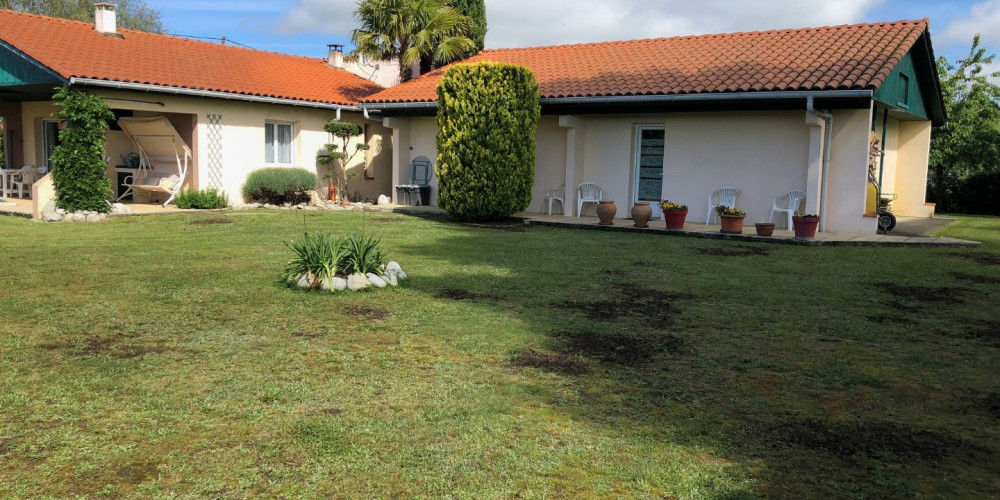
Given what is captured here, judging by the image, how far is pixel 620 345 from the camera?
5.78 metres

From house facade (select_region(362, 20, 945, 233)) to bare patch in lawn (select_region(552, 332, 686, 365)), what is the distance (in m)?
9.29

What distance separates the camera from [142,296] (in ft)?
23.5

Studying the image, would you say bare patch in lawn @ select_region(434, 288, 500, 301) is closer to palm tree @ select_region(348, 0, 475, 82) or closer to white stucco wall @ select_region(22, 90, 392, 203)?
white stucco wall @ select_region(22, 90, 392, 203)

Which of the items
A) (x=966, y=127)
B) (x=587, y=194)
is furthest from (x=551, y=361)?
(x=966, y=127)

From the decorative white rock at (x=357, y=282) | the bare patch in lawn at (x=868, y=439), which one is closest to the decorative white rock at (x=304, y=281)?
the decorative white rock at (x=357, y=282)

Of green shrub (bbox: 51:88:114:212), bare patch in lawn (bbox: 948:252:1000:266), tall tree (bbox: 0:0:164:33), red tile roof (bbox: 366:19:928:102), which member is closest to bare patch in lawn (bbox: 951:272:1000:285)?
bare patch in lawn (bbox: 948:252:1000:266)

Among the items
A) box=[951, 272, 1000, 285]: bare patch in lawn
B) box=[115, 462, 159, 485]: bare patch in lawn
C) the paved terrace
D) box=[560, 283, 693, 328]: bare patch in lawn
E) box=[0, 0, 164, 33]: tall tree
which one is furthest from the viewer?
box=[0, 0, 164, 33]: tall tree

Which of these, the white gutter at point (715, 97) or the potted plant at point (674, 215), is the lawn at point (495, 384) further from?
the white gutter at point (715, 97)

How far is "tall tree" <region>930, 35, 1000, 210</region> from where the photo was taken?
23.9m

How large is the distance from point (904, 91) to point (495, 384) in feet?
51.2

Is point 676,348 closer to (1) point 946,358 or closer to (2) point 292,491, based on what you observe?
(1) point 946,358

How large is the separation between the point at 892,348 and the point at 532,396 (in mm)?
3084

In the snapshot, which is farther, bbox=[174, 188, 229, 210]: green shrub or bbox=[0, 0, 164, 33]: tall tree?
bbox=[0, 0, 164, 33]: tall tree

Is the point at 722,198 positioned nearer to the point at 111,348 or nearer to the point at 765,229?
the point at 765,229
